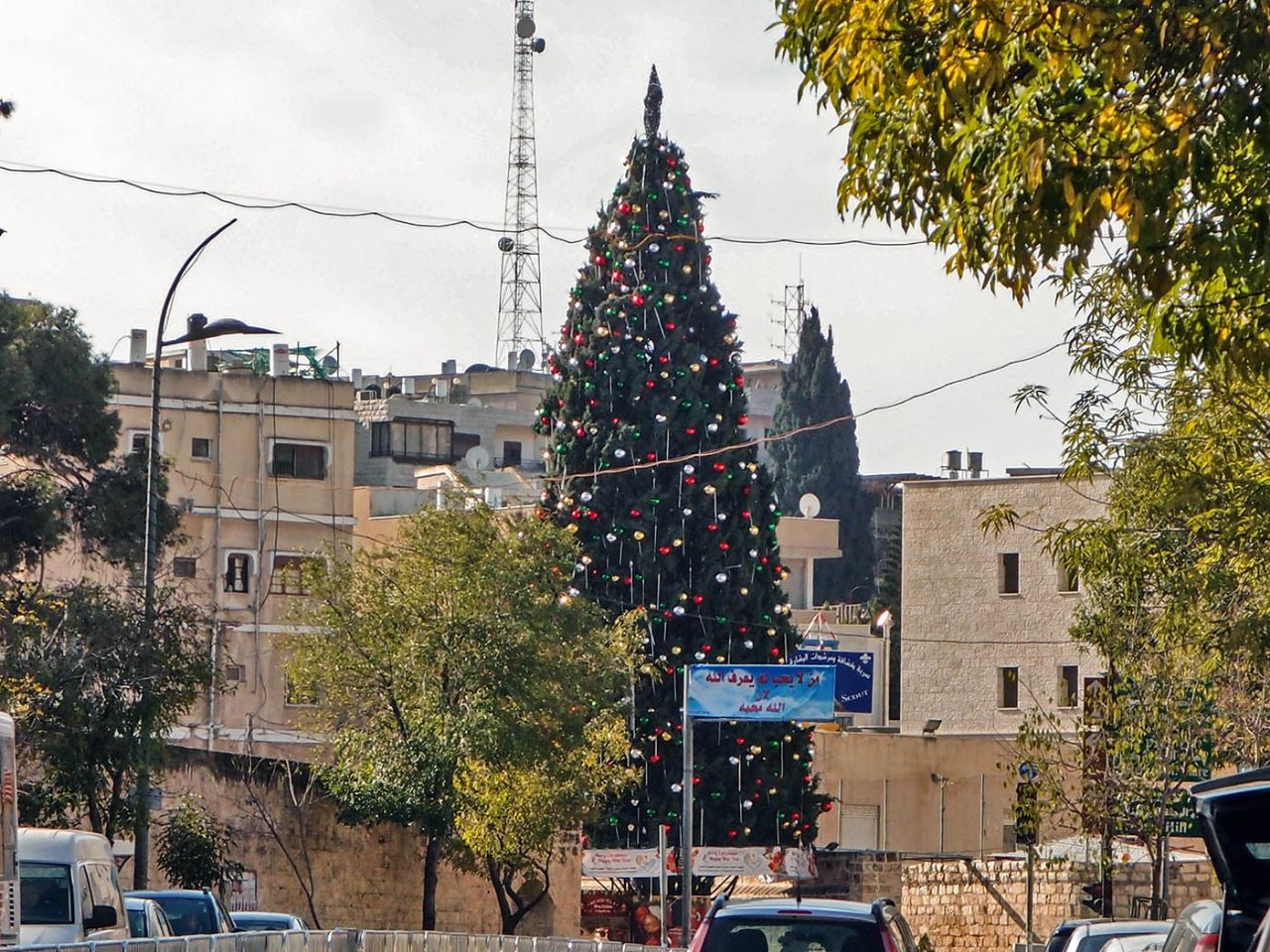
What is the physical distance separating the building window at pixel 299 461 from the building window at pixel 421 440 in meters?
17.7

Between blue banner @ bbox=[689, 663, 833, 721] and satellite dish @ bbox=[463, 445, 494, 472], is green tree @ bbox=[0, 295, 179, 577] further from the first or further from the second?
satellite dish @ bbox=[463, 445, 494, 472]

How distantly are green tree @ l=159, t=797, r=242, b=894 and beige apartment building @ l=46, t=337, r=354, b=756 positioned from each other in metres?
27.0

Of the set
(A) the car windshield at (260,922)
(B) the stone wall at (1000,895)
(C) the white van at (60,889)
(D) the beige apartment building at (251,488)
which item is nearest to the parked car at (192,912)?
(A) the car windshield at (260,922)

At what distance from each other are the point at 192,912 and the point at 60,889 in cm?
681

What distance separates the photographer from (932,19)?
10781 mm

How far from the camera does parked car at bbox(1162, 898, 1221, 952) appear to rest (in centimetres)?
1065

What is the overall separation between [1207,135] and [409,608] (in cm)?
3195

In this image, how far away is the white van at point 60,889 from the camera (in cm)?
2125

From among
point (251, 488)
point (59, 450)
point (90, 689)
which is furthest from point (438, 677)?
point (251, 488)

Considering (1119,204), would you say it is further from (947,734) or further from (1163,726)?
(947,734)

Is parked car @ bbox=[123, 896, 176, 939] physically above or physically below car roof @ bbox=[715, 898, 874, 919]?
below

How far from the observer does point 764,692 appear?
4103cm

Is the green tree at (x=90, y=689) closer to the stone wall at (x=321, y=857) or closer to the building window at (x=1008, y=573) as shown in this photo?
the stone wall at (x=321, y=857)

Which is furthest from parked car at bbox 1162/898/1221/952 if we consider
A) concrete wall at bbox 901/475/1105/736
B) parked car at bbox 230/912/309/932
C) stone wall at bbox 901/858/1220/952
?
concrete wall at bbox 901/475/1105/736
